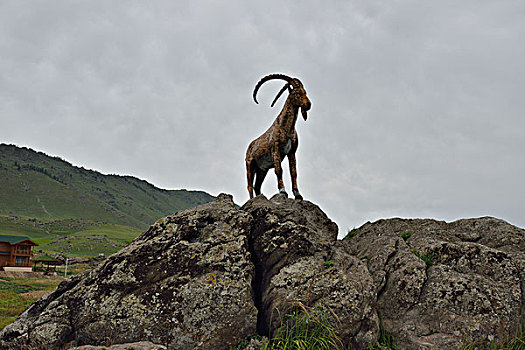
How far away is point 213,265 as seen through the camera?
7984mm

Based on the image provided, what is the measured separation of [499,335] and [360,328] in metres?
2.67

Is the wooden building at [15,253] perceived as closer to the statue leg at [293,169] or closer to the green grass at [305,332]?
the statue leg at [293,169]

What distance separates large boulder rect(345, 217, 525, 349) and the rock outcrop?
0.08 ft

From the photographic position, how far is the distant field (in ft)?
325

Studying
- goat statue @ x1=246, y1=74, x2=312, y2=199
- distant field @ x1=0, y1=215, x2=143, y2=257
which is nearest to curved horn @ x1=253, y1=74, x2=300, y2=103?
goat statue @ x1=246, y1=74, x2=312, y2=199

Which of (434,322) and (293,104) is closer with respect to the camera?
(434,322)

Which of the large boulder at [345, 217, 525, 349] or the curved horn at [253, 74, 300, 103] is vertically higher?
the curved horn at [253, 74, 300, 103]

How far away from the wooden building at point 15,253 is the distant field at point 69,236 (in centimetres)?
2605

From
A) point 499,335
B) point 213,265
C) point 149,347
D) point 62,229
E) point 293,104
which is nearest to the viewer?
point 149,347

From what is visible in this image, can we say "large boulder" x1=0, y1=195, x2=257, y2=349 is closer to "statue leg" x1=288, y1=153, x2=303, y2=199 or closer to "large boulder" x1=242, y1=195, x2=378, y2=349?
"large boulder" x1=242, y1=195, x2=378, y2=349

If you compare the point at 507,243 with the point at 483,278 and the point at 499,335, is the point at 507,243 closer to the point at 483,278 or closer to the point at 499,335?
the point at 483,278

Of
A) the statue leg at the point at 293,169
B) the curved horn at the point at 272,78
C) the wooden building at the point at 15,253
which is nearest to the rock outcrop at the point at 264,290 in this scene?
the statue leg at the point at 293,169

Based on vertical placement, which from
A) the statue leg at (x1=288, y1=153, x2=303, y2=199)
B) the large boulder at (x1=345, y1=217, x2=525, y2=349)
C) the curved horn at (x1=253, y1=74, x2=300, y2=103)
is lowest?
the large boulder at (x1=345, y1=217, x2=525, y2=349)

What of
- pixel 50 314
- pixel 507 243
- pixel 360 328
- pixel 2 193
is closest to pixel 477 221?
pixel 507 243
